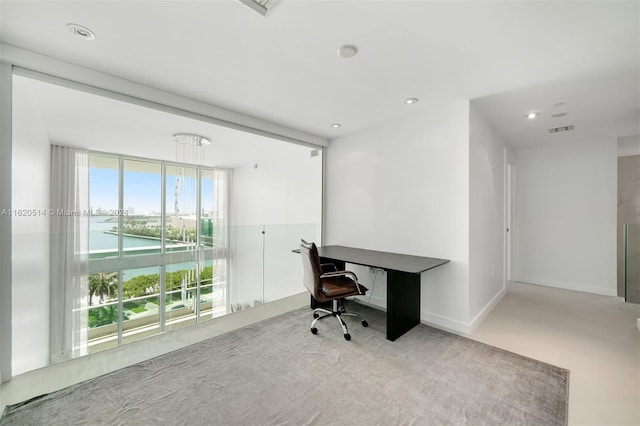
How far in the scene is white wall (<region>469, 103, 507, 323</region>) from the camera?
9.50 ft

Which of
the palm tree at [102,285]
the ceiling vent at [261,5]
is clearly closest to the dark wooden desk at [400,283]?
the ceiling vent at [261,5]

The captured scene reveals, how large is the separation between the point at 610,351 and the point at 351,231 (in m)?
2.98

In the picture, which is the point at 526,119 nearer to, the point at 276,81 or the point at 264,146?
the point at 276,81

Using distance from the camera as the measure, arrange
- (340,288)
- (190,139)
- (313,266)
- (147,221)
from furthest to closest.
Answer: (147,221) < (190,139) < (340,288) < (313,266)

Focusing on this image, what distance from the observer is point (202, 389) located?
1.88 metres

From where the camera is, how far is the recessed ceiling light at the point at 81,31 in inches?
67.5

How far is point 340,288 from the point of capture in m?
2.78

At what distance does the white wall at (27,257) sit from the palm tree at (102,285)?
343 mm

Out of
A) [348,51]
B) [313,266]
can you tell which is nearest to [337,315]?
[313,266]

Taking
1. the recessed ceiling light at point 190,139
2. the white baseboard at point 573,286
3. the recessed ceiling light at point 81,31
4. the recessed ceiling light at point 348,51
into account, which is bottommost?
the white baseboard at point 573,286

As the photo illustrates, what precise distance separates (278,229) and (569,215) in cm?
514

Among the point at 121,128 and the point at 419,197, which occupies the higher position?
the point at 121,128

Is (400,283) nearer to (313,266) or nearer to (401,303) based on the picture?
(401,303)

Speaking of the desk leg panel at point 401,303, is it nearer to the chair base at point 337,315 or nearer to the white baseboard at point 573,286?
the chair base at point 337,315
